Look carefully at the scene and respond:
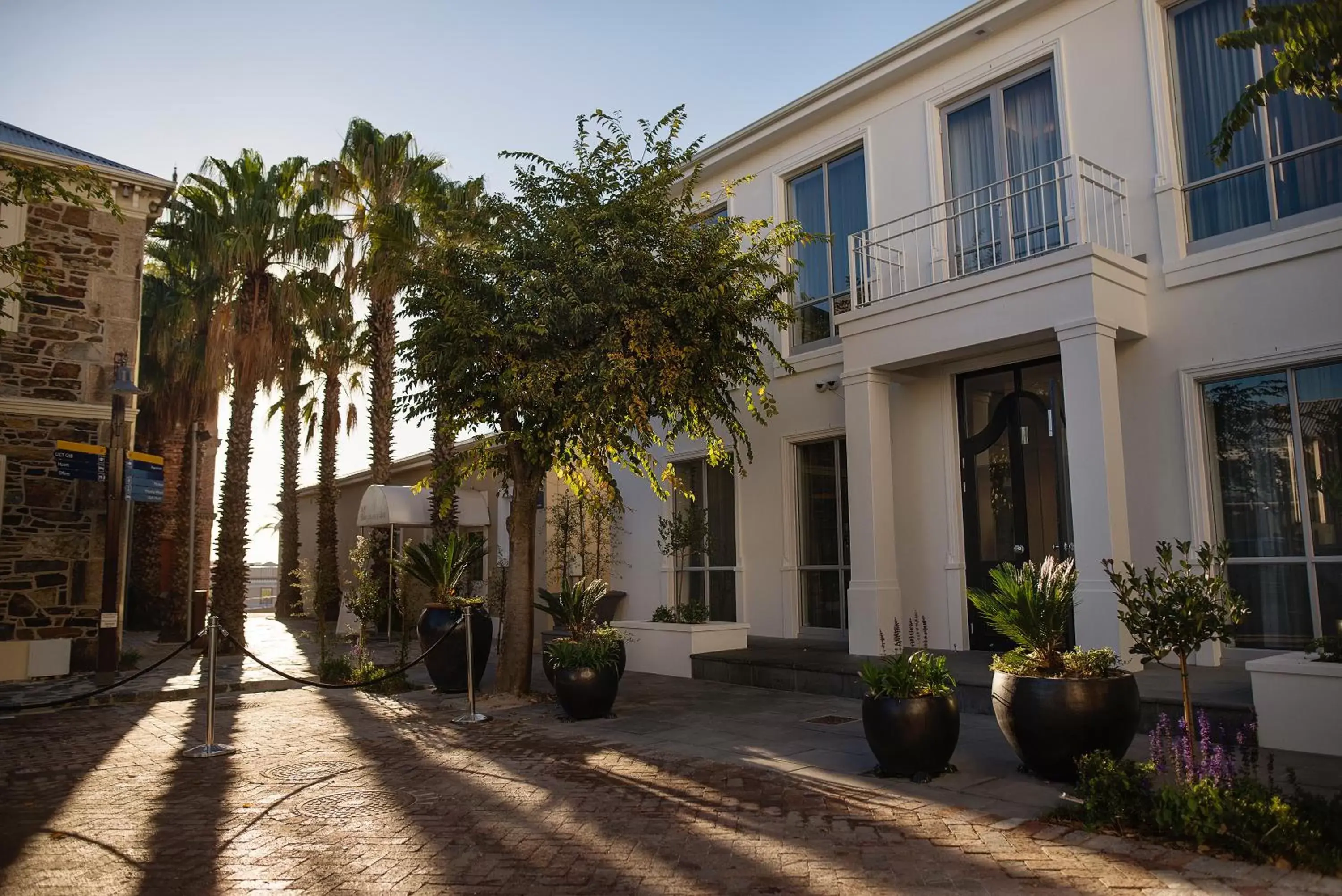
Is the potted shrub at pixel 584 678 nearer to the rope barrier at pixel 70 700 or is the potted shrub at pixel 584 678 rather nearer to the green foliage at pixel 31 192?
the rope barrier at pixel 70 700

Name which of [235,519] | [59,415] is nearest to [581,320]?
[59,415]

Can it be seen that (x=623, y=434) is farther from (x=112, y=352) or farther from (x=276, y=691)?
(x=112, y=352)

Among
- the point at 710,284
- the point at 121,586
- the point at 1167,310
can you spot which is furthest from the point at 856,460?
the point at 121,586

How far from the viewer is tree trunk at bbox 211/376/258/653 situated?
15414mm

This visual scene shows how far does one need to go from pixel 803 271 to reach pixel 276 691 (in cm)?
877

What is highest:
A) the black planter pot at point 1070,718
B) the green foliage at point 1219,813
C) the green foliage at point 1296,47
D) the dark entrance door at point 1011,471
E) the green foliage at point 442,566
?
the green foliage at point 1296,47

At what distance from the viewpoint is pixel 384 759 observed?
273 inches

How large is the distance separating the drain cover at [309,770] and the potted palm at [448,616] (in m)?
3.17

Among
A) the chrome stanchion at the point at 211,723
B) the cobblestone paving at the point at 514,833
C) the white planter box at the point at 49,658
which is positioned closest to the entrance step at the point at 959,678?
the cobblestone paving at the point at 514,833

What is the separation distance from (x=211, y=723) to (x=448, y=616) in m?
3.32

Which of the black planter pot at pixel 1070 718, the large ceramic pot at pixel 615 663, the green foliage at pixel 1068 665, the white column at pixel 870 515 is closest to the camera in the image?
the black planter pot at pixel 1070 718

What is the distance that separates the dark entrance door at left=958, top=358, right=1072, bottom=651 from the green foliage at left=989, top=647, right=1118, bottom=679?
13.3 ft

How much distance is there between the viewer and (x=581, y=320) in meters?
8.79

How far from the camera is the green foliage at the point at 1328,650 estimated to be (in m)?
6.11
